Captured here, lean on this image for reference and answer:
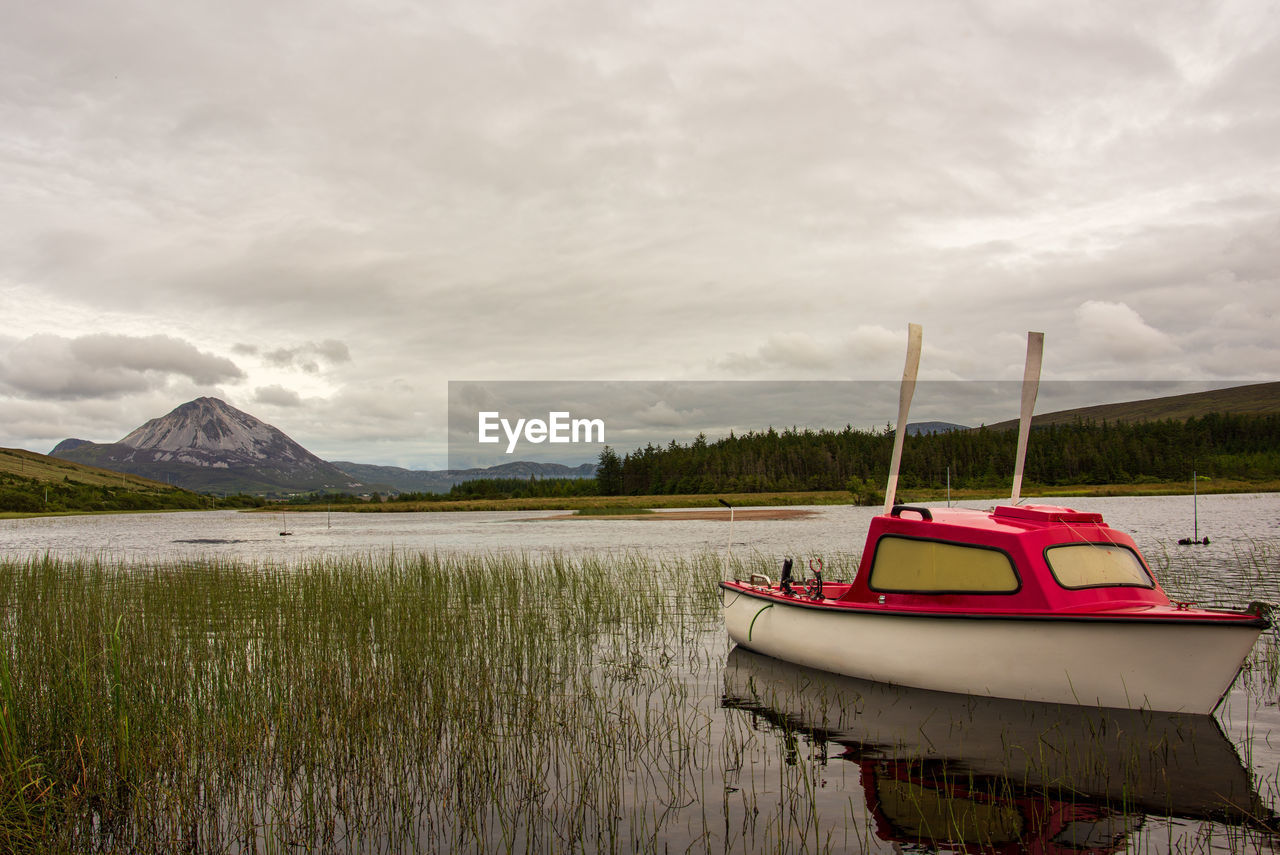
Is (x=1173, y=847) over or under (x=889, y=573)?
under

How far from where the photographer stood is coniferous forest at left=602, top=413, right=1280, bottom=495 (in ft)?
463

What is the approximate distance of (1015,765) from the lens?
7863 mm

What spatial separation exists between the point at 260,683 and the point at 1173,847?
9.10 m

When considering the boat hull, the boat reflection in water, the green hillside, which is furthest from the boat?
the green hillside

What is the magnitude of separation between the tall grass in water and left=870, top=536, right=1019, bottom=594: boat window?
3342 millimetres

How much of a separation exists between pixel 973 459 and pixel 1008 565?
509 feet

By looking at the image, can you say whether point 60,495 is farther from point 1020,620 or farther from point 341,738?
point 1020,620

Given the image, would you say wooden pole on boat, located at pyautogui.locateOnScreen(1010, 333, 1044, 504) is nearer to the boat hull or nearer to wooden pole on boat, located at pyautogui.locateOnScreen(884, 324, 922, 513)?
wooden pole on boat, located at pyautogui.locateOnScreen(884, 324, 922, 513)

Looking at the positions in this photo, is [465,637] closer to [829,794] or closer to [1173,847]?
[829,794]

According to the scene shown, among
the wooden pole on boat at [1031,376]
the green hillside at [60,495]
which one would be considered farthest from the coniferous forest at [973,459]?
the wooden pole on boat at [1031,376]

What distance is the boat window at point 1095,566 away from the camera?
964 centimetres

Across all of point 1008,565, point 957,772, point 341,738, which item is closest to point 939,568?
point 1008,565

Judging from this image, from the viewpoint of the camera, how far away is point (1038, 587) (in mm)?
9375

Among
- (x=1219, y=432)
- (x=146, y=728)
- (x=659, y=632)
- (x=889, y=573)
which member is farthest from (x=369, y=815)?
(x=1219, y=432)
